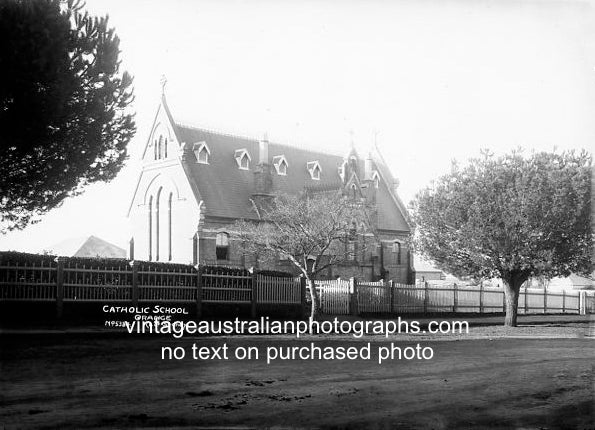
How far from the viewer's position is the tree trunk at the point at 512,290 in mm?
24203

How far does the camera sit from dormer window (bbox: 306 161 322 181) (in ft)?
150

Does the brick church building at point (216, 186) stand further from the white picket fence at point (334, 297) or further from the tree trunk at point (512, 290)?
the tree trunk at point (512, 290)

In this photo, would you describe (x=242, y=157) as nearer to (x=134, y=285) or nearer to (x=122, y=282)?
(x=134, y=285)

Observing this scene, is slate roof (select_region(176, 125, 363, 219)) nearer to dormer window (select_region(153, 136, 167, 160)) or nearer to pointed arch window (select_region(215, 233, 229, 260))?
dormer window (select_region(153, 136, 167, 160))

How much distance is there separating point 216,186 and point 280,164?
5.56 metres

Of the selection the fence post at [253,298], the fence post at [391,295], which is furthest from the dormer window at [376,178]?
the fence post at [253,298]

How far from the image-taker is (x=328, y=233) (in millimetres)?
25734

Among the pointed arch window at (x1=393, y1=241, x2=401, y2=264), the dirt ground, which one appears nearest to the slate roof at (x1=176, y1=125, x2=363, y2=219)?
the pointed arch window at (x1=393, y1=241, x2=401, y2=264)

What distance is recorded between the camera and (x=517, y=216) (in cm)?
2205

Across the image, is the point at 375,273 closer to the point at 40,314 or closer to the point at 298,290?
the point at 298,290

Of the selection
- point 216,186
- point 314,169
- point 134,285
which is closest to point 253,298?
point 134,285

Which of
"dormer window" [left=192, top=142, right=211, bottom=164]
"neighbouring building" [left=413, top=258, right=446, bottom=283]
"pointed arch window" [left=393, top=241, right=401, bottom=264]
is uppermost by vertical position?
"dormer window" [left=192, top=142, right=211, bottom=164]

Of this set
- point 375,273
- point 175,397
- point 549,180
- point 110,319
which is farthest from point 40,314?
point 375,273

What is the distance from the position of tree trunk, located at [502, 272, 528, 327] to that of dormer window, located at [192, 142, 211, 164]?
70.5 feet
